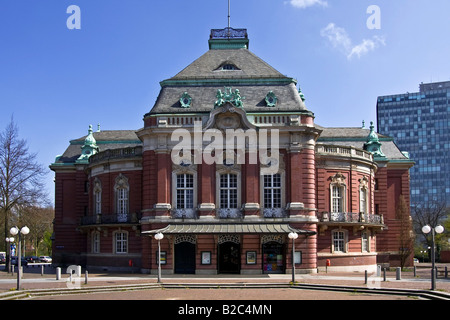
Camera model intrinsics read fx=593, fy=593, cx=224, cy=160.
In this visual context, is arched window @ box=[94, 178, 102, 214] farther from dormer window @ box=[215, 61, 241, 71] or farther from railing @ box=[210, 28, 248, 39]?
railing @ box=[210, 28, 248, 39]

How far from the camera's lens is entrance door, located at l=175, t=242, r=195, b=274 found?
1681 inches

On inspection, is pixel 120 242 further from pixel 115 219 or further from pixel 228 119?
pixel 228 119

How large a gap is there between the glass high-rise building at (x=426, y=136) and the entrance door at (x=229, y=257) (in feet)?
396

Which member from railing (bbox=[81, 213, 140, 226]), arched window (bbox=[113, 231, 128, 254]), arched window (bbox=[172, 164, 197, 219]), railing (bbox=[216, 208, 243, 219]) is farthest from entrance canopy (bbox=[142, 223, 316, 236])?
arched window (bbox=[113, 231, 128, 254])

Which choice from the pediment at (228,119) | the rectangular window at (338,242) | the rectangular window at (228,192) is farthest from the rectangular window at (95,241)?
the rectangular window at (338,242)

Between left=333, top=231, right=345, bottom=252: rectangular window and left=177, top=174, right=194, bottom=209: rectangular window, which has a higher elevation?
left=177, top=174, right=194, bottom=209: rectangular window

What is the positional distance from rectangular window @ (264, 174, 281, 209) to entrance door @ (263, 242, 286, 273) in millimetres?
2838

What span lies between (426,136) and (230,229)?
129m

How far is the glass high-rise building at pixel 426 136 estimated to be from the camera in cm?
15600

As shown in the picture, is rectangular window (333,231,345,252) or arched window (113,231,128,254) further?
arched window (113,231,128,254)

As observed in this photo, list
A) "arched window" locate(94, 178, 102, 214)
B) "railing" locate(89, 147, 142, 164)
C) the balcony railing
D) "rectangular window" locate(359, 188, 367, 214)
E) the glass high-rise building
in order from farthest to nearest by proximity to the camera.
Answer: the glass high-rise building → "arched window" locate(94, 178, 102, 214) → "rectangular window" locate(359, 188, 367, 214) → "railing" locate(89, 147, 142, 164) → the balcony railing
